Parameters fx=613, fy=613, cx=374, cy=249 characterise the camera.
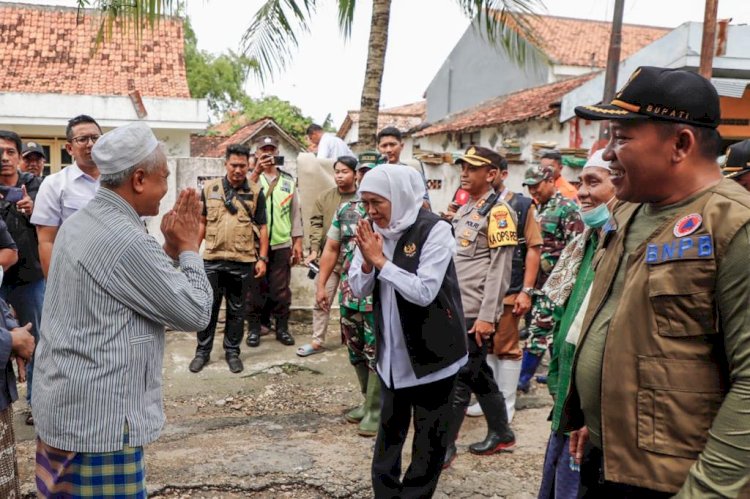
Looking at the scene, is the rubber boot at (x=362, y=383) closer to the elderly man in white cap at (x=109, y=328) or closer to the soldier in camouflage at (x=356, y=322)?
the soldier in camouflage at (x=356, y=322)

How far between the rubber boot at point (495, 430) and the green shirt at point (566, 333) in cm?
146

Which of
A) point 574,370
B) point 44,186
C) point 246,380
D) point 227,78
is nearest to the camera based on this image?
point 574,370

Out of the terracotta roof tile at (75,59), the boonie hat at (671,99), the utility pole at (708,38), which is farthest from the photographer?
the terracotta roof tile at (75,59)

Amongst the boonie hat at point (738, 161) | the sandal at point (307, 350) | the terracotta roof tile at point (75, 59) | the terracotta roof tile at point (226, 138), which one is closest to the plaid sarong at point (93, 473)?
the boonie hat at point (738, 161)

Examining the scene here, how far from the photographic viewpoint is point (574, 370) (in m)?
1.80

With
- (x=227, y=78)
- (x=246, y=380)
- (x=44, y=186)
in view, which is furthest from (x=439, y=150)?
(x=227, y=78)

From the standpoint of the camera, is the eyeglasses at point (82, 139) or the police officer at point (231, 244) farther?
the police officer at point (231, 244)

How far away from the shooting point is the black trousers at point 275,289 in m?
6.18

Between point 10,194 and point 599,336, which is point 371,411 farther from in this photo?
point 10,194

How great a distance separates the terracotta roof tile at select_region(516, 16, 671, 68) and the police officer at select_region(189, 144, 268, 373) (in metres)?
16.1

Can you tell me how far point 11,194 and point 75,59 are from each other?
1509 cm

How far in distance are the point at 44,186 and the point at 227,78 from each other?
36.1 meters

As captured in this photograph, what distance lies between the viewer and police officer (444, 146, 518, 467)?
365 centimetres

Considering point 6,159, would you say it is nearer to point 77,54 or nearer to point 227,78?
point 77,54
